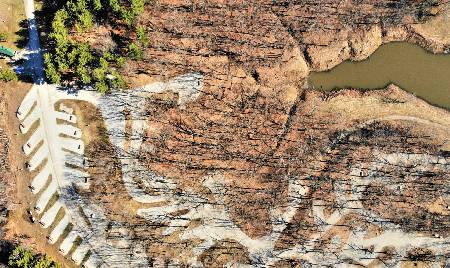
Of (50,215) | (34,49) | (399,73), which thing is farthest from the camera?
(399,73)

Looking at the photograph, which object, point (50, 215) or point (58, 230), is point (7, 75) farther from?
point (58, 230)

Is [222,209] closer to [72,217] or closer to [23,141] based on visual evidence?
[72,217]

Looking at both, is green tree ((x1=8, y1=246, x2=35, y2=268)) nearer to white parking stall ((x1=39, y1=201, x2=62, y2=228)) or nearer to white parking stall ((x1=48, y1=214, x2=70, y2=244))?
white parking stall ((x1=48, y1=214, x2=70, y2=244))

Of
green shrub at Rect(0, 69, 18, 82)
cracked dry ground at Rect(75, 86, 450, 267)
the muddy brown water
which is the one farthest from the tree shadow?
the muddy brown water

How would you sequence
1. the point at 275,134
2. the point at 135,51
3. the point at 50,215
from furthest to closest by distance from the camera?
the point at 275,134 < the point at 50,215 < the point at 135,51

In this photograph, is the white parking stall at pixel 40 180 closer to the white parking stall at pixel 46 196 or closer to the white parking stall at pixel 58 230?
the white parking stall at pixel 46 196

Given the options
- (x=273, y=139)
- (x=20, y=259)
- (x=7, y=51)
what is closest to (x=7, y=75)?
(x=7, y=51)

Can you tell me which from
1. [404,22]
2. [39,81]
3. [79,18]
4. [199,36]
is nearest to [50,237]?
[39,81]

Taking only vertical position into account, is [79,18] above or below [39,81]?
above
